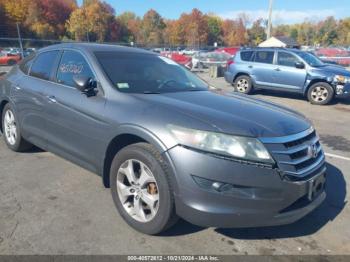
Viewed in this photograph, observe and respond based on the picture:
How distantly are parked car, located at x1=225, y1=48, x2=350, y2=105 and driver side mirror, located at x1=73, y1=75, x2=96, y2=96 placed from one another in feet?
29.5

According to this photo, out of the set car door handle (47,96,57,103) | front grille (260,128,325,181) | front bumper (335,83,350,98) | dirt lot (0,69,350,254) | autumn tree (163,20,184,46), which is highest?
autumn tree (163,20,184,46)

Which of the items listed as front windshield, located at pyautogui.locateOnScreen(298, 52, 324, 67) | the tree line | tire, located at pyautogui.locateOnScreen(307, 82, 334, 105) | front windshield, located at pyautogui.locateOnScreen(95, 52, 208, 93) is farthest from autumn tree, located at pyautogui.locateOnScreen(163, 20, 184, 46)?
front windshield, located at pyautogui.locateOnScreen(95, 52, 208, 93)

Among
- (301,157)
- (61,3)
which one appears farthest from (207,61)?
(61,3)

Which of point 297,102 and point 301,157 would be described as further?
point 297,102

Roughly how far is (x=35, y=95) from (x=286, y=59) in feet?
30.2

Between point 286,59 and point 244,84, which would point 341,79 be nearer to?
point 286,59

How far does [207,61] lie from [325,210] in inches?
937

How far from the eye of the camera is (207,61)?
26.5m

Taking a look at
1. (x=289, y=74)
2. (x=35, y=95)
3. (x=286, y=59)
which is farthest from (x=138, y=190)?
(x=286, y=59)

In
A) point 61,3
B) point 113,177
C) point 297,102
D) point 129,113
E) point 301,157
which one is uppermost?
point 61,3

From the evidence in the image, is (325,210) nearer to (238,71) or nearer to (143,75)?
(143,75)

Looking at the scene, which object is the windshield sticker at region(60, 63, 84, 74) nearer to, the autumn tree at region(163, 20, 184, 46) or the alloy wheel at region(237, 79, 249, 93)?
→ the alloy wheel at region(237, 79, 249, 93)

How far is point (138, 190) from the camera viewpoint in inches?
119

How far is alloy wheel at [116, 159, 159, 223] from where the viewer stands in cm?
289
